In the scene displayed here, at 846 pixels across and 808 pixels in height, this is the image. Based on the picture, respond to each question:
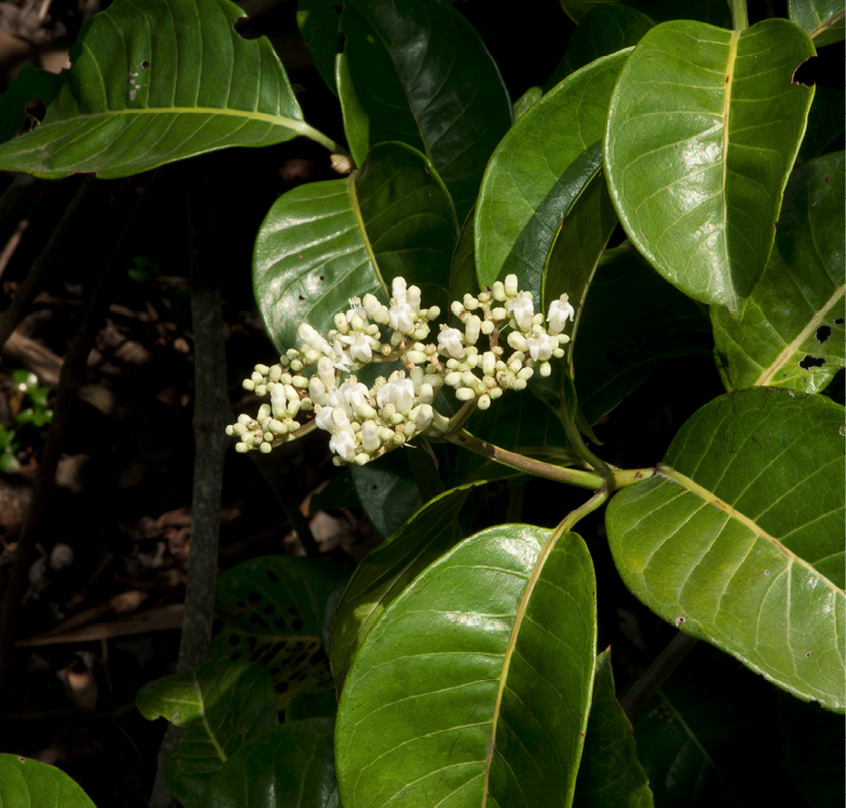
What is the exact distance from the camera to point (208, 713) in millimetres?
1540

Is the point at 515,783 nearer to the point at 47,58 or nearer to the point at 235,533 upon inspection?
the point at 235,533

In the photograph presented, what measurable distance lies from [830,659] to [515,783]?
0.37 metres

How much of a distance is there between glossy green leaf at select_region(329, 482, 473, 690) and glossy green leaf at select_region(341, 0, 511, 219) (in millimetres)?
550

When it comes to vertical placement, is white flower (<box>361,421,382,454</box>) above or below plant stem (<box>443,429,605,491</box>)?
above

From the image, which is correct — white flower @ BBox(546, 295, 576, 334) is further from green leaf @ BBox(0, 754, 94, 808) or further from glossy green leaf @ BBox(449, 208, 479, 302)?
green leaf @ BBox(0, 754, 94, 808)

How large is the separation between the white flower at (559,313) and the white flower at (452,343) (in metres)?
0.11

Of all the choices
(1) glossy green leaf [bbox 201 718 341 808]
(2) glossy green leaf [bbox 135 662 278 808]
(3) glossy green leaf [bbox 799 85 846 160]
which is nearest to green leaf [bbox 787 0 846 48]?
(3) glossy green leaf [bbox 799 85 846 160]

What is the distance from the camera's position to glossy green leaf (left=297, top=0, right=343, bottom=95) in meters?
1.39

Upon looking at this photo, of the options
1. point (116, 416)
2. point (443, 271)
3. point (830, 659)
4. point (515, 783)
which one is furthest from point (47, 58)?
point (830, 659)

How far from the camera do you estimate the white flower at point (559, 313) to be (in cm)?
90

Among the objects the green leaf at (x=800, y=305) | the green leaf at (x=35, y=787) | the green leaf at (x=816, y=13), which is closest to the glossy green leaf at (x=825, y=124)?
the green leaf at (x=816, y=13)

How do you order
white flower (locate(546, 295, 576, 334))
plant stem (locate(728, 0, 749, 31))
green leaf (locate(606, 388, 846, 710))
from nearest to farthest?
green leaf (locate(606, 388, 846, 710)), white flower (locate(546, 295, 576, 334)), plant stem (locate(728, 0, 749, 31))

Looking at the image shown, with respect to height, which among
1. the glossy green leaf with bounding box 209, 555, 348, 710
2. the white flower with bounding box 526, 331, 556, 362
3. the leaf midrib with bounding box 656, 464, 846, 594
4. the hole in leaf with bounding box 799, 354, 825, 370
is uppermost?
the white flower with bounding box 526, 331, 556, 362

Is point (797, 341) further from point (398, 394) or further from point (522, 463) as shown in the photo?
point (398, 394)
